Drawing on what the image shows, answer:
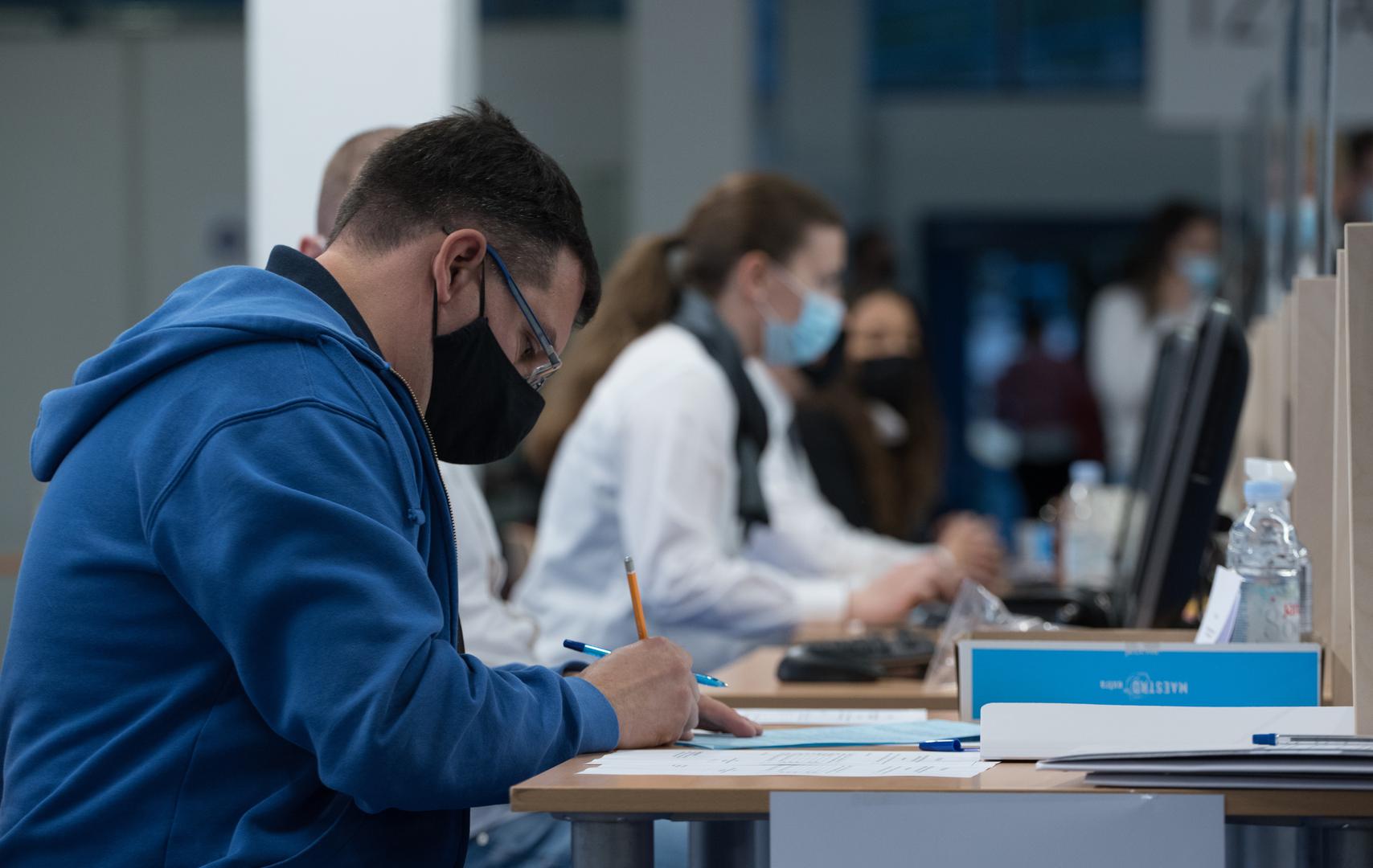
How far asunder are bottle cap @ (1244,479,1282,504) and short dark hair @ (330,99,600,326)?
2.42 feet

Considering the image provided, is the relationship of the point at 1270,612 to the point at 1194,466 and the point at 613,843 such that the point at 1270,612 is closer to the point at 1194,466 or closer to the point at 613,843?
the point at 1194,466

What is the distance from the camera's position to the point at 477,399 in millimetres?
1475

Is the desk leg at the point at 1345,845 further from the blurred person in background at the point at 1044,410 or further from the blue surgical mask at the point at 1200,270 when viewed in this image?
the blurred person in background at the point at 1044,410

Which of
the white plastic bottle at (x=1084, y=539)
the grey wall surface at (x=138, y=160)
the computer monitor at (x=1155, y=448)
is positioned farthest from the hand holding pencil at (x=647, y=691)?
the grey wall surface at (x=138, y=160)

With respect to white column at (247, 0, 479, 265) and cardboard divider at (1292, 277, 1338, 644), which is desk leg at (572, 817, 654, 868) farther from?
white column at (247, 0, 479, 265)

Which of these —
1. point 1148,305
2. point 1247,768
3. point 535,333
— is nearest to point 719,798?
point 1247,768

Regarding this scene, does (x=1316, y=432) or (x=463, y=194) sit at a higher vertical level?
(x=463, y=194)

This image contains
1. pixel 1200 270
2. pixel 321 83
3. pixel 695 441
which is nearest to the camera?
pixel 695 441

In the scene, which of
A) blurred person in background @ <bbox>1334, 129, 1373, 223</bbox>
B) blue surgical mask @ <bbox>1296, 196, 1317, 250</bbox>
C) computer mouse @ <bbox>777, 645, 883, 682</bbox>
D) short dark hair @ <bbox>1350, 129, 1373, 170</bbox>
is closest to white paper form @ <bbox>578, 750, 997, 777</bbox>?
→ computer mouse @ <bbox>777, 645, 883, 682</bbox>

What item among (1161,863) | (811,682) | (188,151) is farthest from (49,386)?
(1161,863)

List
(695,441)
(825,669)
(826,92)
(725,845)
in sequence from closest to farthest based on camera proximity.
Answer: (725,845), (825,669), (695,441), (826,92)

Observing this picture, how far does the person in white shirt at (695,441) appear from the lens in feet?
8.94

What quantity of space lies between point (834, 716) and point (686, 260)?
1603mm

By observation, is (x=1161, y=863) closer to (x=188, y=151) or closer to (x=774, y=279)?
(x=774, y=279)
